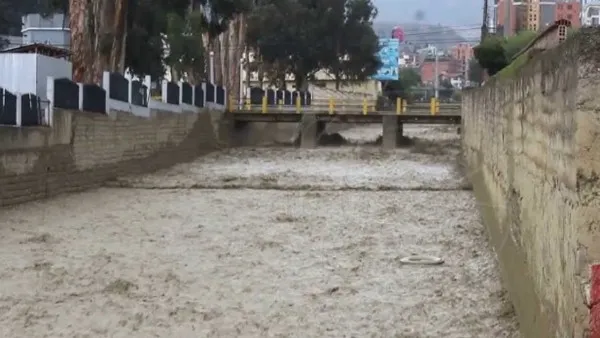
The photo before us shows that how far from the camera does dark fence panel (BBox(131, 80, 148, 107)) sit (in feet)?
86.7

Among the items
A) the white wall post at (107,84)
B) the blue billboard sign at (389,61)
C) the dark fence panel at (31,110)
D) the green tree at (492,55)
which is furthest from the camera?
the blue billboard sign at (389,61)

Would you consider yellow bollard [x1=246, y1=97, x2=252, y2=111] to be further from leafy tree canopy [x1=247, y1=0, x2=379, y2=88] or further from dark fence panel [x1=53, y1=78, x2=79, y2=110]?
dark fence panel [x1=53, y1=78, x2=79, y2=110]

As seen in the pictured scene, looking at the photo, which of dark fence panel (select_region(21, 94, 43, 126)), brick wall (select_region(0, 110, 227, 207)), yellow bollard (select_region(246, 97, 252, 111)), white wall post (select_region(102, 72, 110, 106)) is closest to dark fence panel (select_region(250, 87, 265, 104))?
yellow bollard (select_region(246, 97, 252, 111))

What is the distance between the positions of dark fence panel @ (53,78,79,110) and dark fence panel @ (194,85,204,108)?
46.9 ft

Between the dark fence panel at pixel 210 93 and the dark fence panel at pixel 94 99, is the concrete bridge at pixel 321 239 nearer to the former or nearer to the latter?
the dark fence panel at pixel 94 99

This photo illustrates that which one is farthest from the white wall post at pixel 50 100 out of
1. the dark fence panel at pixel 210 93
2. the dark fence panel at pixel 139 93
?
the dark fence panel at pixel 210 93

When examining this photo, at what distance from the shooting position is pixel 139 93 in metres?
27.2

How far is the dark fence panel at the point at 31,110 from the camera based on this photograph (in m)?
18.3

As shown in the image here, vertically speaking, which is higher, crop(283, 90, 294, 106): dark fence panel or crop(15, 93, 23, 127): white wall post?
crop(283, 90, 294, 106): dark fence panel

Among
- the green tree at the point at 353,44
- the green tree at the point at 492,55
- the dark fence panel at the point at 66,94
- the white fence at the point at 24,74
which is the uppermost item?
the green tree at the point at 353,44

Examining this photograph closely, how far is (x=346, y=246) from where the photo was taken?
13531 mm

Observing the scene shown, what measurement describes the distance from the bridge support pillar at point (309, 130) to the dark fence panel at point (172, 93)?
10590 millimetres

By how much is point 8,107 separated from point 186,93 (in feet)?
55.4

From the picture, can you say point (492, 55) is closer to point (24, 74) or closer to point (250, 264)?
point (24, 74)
